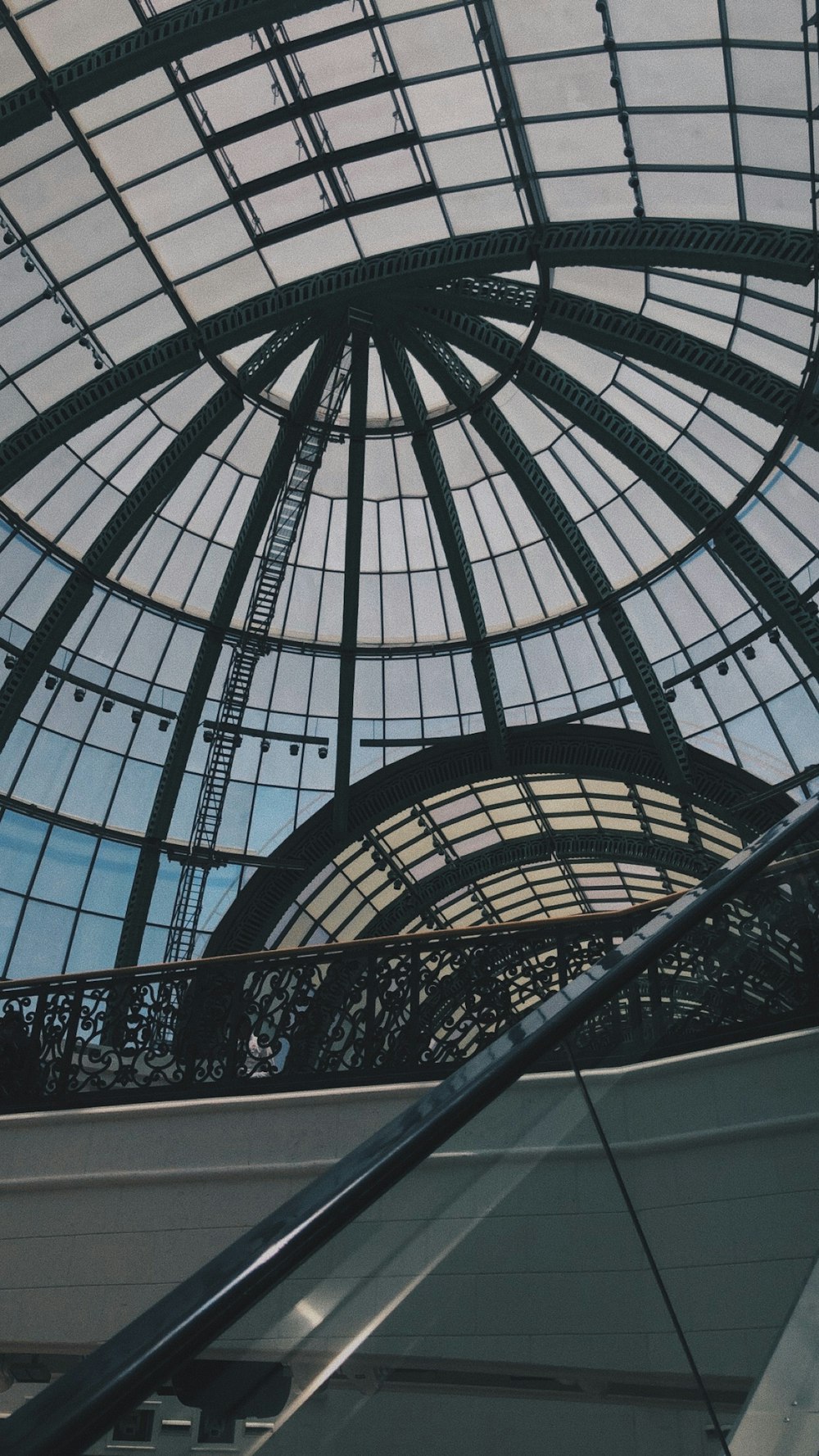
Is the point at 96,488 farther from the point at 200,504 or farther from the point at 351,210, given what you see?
the point at 351,210

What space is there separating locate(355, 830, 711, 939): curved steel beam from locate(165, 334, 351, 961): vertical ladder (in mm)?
8404

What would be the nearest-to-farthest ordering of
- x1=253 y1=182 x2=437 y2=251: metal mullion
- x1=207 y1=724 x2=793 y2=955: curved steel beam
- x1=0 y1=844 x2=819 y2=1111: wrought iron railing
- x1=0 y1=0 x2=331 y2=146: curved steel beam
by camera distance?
x1=0 y1=844 x2=819 y2=1111: wrought iron railing
x1=0 y1=0 x2=331 y2=146: curved steel beam
x1=253 y1=182 x2=437 y2=251: metal mullion
x1=207 y1=724 x2=793 y2=955: curved steel beam

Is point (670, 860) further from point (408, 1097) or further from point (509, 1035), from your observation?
point (509, 1035)

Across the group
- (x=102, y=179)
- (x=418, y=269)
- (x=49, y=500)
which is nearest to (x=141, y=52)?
(x=102, y=179)

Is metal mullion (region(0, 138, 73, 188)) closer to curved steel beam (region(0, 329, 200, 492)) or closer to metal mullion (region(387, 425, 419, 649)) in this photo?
curved steel beam (region(0, 329, 200, 492))

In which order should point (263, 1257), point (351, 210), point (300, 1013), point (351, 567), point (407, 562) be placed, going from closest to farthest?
point (263, 1257), point (300, 1013), point (351, 210), point (351, 567), point (407, 562)

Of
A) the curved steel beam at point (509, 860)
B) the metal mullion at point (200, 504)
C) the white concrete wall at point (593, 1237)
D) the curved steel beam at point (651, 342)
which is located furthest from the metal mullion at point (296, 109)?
the curved steel beam at point (509, 860)

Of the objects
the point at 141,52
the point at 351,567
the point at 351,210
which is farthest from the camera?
the point at 351,567

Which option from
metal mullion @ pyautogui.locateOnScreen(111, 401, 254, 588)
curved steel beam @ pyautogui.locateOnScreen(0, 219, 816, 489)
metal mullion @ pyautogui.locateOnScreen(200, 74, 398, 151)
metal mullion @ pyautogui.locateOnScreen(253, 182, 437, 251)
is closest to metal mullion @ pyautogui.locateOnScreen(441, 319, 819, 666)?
curved steel beam @ pyautogui.locateOnScreen(0, 219, 816, 489)

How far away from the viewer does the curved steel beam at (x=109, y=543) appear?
23797 mm

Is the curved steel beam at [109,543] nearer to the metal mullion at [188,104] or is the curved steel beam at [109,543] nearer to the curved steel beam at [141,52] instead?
the metal mullion at [188,104]

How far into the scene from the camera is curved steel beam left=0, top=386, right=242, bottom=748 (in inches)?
937

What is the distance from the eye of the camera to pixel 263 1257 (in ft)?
6.81

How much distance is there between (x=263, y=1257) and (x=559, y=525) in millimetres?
23084
